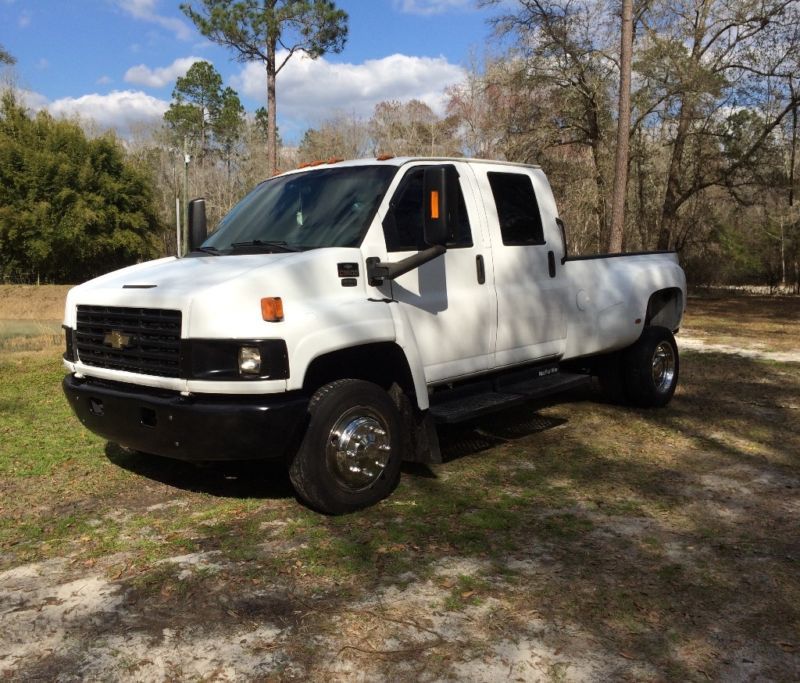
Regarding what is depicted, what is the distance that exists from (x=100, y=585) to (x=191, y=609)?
1.93ft

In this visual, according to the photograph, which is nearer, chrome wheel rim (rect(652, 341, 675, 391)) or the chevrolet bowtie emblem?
the chevrolet bowtie emblem

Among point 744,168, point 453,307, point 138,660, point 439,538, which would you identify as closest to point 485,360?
point 453,307

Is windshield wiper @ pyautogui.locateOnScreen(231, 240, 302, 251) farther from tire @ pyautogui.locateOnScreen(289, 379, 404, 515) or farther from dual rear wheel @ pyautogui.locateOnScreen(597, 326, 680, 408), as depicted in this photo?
dual rear wheel @ pyautogui.locateOnScreen(597, 326, 680, 408)

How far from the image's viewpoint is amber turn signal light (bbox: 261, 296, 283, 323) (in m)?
4.14

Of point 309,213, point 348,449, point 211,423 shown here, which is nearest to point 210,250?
point 309,213

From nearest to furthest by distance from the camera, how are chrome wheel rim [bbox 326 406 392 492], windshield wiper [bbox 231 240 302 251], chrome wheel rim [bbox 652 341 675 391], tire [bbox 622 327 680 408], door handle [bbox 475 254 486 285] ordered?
chrome wheel rim [bbox 326 406 392 492] → windshield wiper [bbox 231 240 302 251] → door handle [bbox 475 254 486 285] → tire [bbox 622 327 680 408] → chrome wheel rim [bbox 652 341 675 391]

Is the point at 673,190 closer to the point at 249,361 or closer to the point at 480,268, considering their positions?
the point at 480,268

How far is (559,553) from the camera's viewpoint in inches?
162

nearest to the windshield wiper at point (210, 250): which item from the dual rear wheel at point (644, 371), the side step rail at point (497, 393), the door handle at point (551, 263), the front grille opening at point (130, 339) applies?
the front grille opening at point (130, 339)

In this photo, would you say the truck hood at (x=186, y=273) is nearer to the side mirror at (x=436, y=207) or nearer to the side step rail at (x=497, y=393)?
the side mirror at (x=436, y=207)

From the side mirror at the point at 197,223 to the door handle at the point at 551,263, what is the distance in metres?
2.79

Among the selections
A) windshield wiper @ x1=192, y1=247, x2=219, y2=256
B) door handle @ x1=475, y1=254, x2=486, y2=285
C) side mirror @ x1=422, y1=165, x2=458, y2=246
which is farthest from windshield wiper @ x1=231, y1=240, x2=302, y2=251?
door handle @ x1=475, y1=254, x2=486, y2=285

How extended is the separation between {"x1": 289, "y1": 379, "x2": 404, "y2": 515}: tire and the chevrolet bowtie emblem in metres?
1.18

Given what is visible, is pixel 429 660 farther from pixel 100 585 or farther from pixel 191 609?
pixel 100 585
